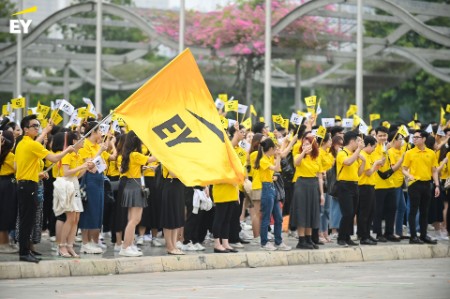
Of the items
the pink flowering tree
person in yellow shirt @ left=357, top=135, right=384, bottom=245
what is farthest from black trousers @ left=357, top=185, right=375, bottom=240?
the pink flowering tree

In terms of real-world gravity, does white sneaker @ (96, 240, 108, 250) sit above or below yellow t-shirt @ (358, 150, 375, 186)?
below

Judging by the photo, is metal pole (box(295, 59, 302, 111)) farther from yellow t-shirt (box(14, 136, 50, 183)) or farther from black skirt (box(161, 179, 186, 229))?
yellow t-shirt (box(14, 136, 50, 183))

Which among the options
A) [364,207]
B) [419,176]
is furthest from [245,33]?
[364,207]

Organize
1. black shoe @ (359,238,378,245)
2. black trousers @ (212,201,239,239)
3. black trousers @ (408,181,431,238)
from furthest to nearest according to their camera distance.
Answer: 1. black trousers @ (408,181,431,238)
2. black shoe @ (359,238,378,245)
3. black trousers @ (212,201,239,239)

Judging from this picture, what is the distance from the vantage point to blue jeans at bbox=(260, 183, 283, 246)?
20.2m

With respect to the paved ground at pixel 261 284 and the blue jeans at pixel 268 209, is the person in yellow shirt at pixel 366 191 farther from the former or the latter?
the paved ground at pixel 261 284

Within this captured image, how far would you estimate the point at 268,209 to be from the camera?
2025 cm

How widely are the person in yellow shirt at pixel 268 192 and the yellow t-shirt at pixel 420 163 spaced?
2.86 meters

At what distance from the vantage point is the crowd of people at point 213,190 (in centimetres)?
1827

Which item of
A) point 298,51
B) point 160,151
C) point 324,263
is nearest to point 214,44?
point 298,51

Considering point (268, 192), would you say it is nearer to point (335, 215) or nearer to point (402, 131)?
point (335, 215)

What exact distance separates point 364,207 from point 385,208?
1219 mm

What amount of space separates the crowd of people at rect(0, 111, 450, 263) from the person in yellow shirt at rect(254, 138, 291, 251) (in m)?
0.02

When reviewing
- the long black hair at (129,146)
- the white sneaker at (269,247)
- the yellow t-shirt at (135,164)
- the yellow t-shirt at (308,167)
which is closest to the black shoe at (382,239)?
the yellow t-shirt at (308,167)
